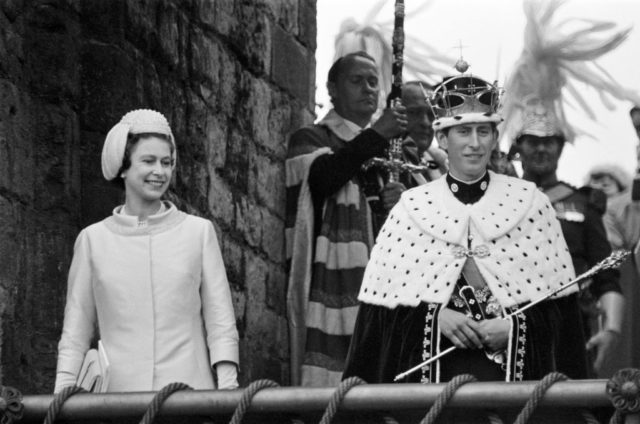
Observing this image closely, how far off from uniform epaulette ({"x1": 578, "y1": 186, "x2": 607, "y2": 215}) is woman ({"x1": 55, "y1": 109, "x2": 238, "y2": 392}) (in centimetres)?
257

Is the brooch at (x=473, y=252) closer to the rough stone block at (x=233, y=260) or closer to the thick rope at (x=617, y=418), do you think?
the rough stone block at (x=233, y=260)

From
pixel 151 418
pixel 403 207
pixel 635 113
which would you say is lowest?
pixel 151 418

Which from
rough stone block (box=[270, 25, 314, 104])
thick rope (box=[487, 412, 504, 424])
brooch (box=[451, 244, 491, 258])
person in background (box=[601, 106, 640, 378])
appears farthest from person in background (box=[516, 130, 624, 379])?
thick rope (box=[487, 412, 504, 424])

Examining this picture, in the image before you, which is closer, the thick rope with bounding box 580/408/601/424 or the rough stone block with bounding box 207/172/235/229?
the thick rope with bounding box 580/408/601/424

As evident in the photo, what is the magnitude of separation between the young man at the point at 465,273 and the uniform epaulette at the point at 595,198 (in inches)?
57.7

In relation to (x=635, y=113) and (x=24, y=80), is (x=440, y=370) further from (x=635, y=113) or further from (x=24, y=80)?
(x=635, y=113)

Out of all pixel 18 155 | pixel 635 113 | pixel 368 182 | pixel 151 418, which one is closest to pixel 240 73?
pixel 368 182

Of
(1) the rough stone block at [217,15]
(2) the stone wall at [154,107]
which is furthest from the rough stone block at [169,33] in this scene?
(1) the rough stone block at [217,15]

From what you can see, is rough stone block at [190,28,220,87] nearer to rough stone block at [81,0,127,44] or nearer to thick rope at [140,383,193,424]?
rough stone block at [81,0,127,44]

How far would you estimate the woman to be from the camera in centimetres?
746

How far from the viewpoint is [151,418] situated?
18.6 feet

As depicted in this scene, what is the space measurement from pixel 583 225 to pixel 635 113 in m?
0.95

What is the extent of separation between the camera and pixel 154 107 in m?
9.55

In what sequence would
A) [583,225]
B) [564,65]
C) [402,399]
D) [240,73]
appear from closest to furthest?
[402,399]
[583,225]
[240,73]
[564,65]
